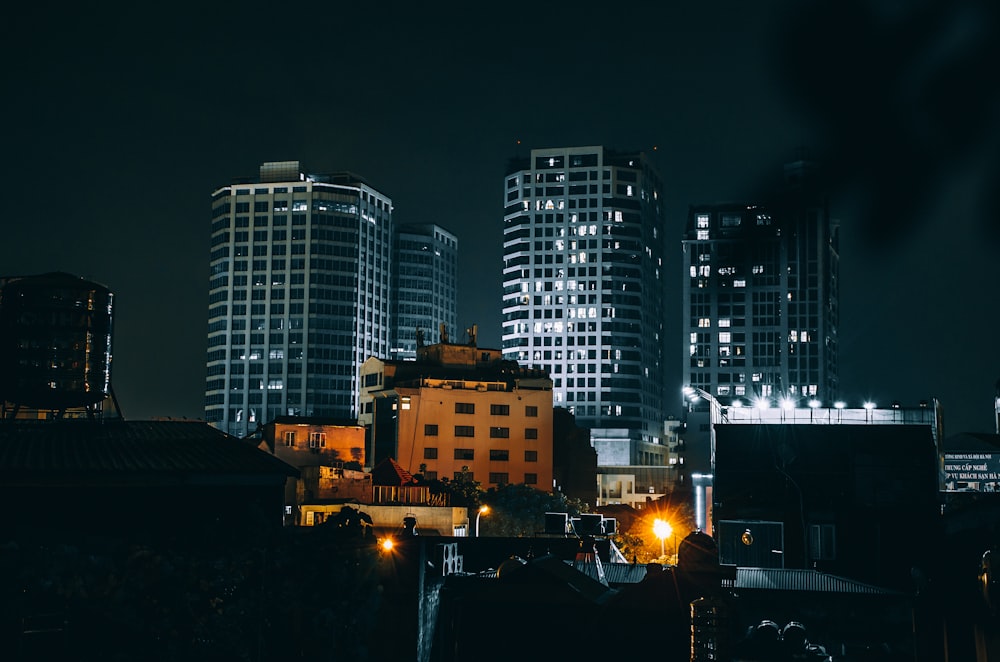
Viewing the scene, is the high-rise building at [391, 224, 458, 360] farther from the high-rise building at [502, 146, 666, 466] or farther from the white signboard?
the white signboard

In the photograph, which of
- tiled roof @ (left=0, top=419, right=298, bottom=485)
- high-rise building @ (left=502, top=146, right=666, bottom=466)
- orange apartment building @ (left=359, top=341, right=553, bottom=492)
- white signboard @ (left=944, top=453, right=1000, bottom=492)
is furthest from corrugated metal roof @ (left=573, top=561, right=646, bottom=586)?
high-rise building @ (left=502, top=146, right=666, bottom=466)

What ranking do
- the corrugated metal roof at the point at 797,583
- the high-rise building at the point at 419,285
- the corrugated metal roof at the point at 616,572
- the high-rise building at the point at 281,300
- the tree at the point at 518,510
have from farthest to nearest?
the high-rise building at the point at 419,285 < the high-rise building at the point at 281,300 < the tree at the point at 518,510 < the corrugated metal roof at the point at 797,583 < the corrugated metal roof at the point at 616,572

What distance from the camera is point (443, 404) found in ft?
235

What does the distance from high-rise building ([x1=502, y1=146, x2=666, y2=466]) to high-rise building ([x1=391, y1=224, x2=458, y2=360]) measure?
76.7ft

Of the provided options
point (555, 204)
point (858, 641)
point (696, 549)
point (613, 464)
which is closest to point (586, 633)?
point (696, 549)

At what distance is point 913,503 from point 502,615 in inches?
923

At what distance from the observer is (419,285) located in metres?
163

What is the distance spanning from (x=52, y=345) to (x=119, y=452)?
18.3 feet

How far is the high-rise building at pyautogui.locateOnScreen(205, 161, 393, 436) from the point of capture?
461ft

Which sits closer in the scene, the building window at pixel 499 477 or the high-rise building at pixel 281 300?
the building window at pixel 499 477

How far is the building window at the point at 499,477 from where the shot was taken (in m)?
72.4

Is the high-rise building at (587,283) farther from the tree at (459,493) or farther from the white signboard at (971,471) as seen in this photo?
the white signboard at (971,471)

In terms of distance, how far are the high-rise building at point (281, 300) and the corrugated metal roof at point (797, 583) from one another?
113 meters

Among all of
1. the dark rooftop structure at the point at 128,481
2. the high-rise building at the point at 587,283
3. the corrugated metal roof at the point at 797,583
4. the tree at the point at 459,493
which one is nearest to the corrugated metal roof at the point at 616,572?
the corrugated metal roof at the point at 797,583
